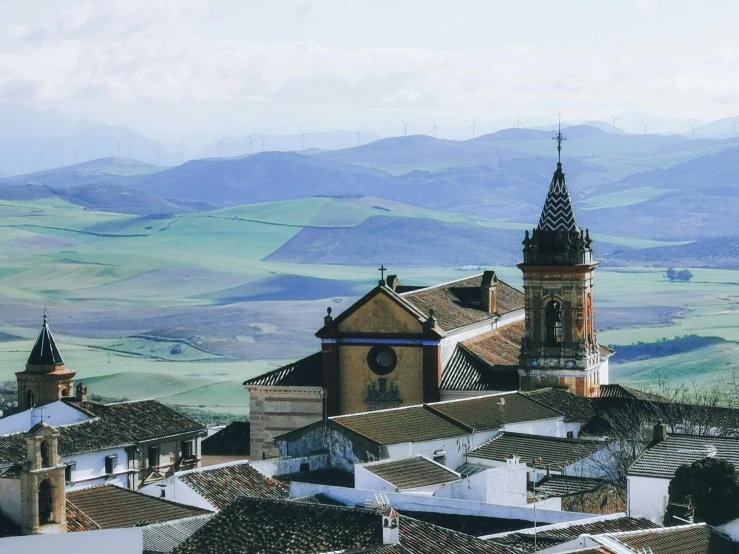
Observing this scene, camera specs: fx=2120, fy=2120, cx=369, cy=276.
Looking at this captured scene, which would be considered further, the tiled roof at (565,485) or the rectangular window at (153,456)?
the rectangular window at (153,456)

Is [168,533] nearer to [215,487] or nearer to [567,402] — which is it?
[215,487]

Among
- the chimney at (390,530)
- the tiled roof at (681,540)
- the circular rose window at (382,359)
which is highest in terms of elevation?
the circular rose window at (382,359)

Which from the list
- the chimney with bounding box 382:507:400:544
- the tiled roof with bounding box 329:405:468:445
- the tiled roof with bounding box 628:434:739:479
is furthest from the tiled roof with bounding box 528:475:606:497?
the chimney with bounding box 382:507:400:544

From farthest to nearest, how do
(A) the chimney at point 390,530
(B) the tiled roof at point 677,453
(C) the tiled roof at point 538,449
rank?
(C) the tiled roof at point 538,449 → (B) the tiled roof at point 677,453 → (A) the chimney at point 390,530

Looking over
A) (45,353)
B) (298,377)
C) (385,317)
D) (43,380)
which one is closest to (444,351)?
(385,317)

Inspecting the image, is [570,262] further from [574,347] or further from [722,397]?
[722,397]

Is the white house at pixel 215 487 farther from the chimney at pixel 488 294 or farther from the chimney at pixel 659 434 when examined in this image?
the chimney at pixel 488 294

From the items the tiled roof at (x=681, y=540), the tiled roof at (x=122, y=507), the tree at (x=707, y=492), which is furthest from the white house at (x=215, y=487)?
the tiled roof at (x=681, y=540)
